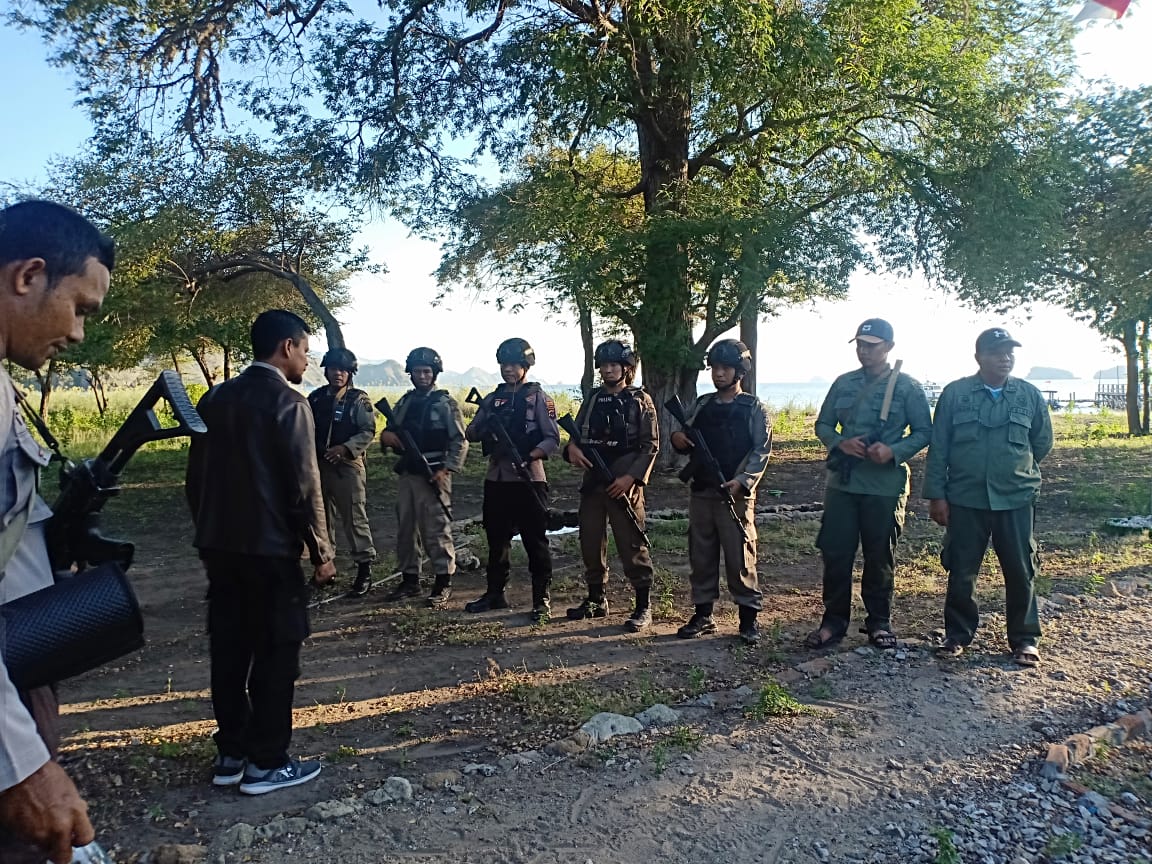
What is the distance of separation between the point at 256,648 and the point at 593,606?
296 cm

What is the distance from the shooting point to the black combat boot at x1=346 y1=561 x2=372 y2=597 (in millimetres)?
6762

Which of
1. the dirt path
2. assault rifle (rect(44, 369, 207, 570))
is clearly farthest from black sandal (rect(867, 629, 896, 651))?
assault rifle (rect(44, 369, 207, 570))

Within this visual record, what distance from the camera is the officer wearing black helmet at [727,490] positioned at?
17.5 ft

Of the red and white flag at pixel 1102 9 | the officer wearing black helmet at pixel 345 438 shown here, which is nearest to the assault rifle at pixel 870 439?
the red and white flag at pixel 1102 9

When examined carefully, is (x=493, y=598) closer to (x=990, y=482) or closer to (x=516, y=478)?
→ (x=516, y=478)

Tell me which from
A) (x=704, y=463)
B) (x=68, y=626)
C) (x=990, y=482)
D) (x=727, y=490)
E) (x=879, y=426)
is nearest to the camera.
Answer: (x=68, y=626)

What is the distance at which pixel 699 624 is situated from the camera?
18.1 feet

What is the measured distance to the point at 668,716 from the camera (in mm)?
3988

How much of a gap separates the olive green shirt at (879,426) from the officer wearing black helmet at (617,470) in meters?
1.26

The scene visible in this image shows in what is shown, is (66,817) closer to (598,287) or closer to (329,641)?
(329,641)

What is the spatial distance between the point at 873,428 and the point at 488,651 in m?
2.91

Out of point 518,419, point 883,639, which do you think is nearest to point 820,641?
point 883,639

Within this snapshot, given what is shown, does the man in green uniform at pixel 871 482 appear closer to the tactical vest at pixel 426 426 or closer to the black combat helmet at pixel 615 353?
the black combat helmet at pixel 615 353

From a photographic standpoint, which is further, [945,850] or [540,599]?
[540,599]
